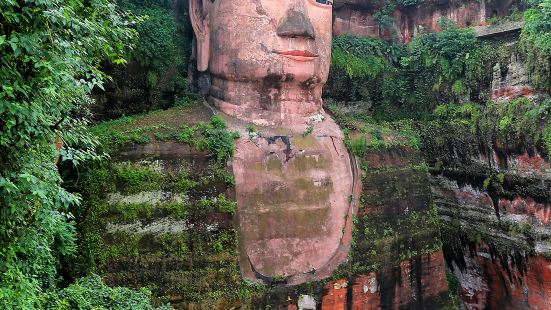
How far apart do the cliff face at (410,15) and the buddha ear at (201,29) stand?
4.22m

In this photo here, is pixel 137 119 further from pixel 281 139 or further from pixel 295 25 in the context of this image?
pixel 295 25

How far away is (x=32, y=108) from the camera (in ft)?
12.0

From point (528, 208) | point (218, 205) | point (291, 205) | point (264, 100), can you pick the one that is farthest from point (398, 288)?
point (264, 100)

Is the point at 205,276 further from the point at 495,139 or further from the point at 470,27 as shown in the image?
the point at 470,27

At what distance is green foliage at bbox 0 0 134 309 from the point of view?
3.57 m

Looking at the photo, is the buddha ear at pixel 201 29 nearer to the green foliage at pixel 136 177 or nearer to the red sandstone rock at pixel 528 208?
the green foliage at pixel 136 177

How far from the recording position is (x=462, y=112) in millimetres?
10336

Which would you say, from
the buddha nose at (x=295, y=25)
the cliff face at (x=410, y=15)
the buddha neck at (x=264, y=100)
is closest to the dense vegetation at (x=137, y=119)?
the cliff face at (x=410, y=15)

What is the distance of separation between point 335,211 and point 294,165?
3.28ft

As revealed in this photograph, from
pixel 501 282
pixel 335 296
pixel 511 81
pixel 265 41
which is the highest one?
pixel 265 41

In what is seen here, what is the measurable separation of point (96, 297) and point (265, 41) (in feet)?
14.7

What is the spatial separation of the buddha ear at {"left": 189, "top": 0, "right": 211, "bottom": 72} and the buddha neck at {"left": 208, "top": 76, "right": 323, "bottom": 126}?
0.48 metres

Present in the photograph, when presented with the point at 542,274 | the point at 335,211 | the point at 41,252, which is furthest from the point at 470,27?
the point at 41,252

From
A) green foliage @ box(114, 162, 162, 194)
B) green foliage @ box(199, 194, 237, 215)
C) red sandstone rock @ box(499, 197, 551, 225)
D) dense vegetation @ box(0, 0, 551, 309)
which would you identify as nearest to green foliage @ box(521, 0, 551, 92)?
dense vegetation @ box(0, 0, 551, 309)
